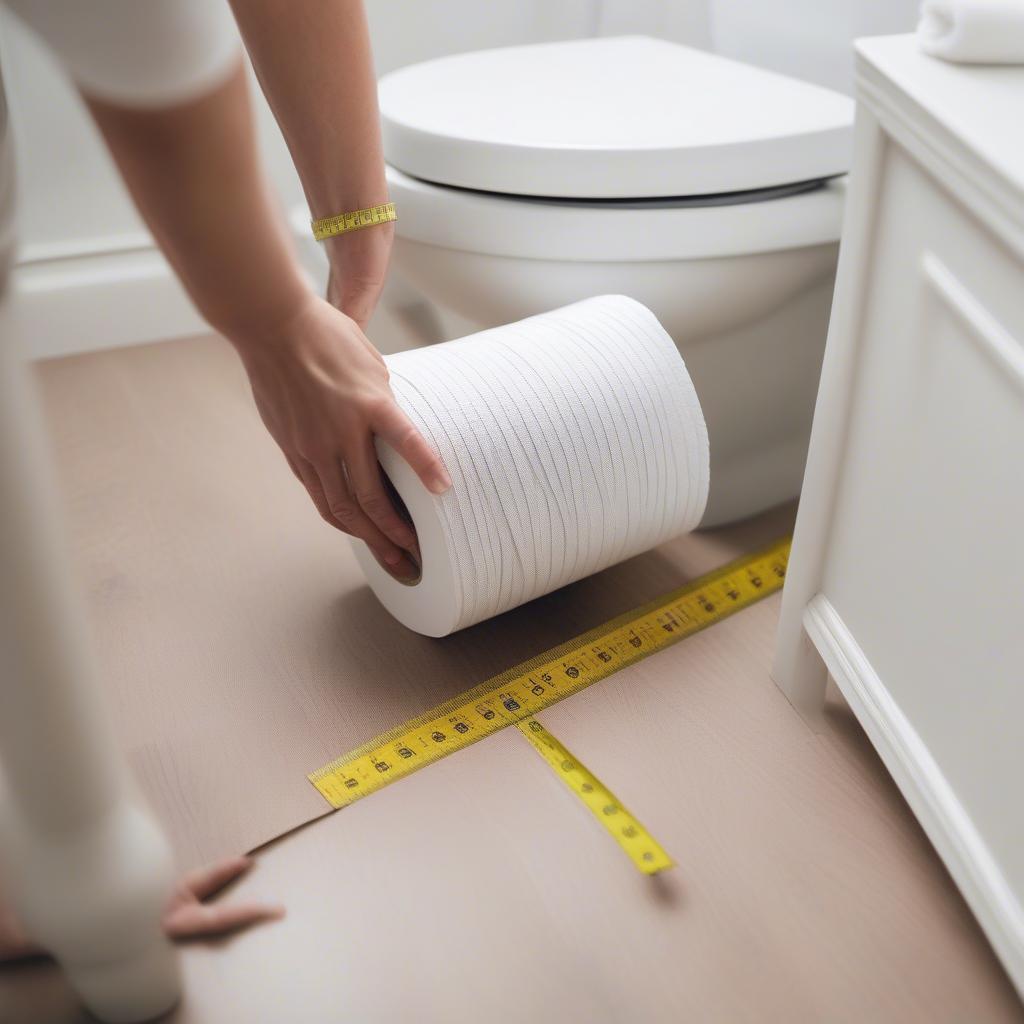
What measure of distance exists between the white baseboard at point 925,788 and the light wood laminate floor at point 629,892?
3.1 inches

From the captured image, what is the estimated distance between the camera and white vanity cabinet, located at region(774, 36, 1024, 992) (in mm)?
683

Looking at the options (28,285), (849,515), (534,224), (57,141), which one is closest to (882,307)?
(849,515)

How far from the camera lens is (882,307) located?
2.78 ft

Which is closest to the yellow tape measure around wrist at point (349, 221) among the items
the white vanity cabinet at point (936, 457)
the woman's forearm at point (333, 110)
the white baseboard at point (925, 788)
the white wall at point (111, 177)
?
the woman's forearm at point (333, 110)

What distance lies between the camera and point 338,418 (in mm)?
809

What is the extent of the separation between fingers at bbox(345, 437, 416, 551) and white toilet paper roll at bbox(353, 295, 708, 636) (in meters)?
0.02

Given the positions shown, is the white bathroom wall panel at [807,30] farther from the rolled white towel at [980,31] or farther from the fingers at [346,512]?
the fingers at [346,512]

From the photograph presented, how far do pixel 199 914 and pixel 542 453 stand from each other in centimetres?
47

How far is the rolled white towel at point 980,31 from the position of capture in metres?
0.76

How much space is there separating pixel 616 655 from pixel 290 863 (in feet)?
1.29

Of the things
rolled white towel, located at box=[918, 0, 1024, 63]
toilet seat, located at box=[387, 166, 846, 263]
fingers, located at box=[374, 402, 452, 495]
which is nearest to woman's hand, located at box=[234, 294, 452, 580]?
fingers, located at box=[374, 402, 452, 495]

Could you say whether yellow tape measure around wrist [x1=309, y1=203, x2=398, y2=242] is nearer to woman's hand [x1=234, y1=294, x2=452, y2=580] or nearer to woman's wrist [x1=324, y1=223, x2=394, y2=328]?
woman's wrist [x1=324, y1=223, x2=394, y2=328]

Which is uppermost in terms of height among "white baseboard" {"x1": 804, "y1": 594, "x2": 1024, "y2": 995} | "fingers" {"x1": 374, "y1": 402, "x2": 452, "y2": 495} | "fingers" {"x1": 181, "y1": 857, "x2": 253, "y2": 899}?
"fingers" {"x1": 374, "y1": 402, "x2": 452, "y2": 495}

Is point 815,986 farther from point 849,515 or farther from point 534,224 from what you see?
point 534,224
